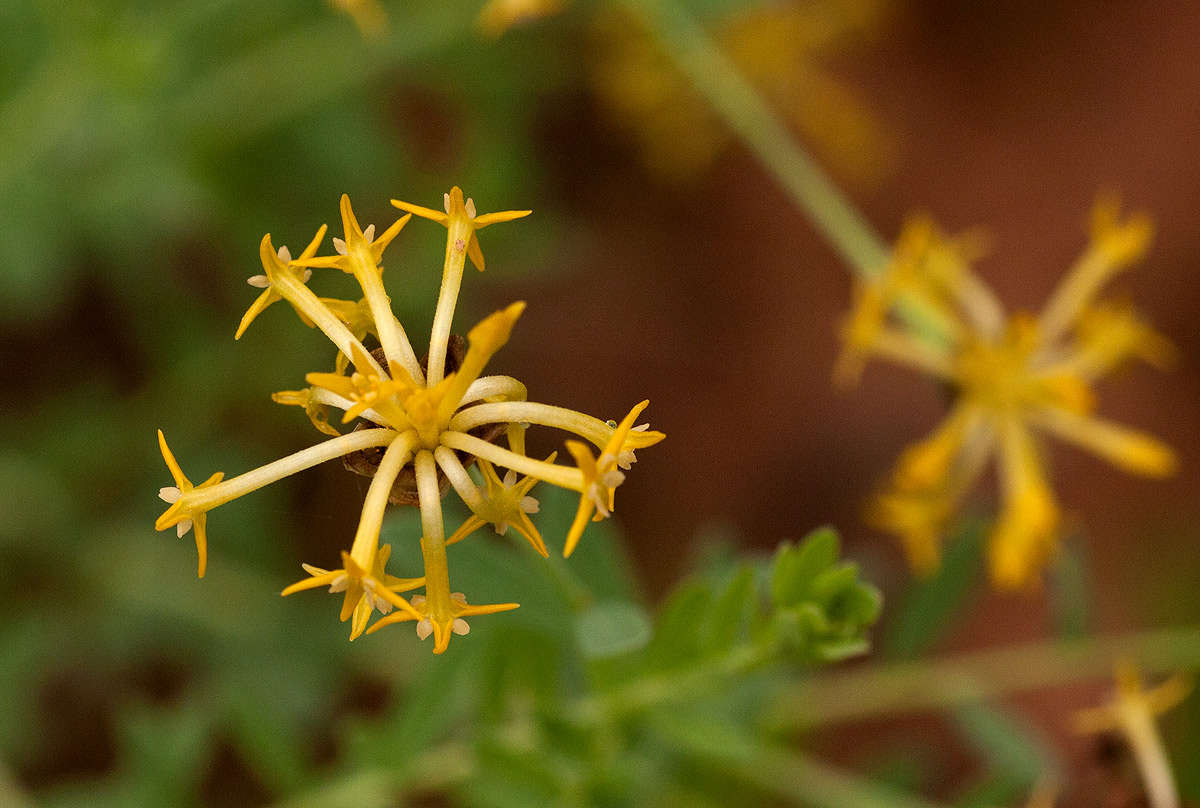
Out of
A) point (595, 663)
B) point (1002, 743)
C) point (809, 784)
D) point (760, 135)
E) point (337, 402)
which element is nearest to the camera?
point (337, 402)

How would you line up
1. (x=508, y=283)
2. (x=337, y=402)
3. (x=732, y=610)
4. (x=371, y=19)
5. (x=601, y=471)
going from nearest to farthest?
(x=601, y=471), (x=337, y=402), (x=732, y=610), (x=371, y=19), (x=508, y=283)

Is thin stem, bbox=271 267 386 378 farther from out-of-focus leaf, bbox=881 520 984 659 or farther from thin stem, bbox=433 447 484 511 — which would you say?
out-of-focus leaf, bbox=881 520 984 659

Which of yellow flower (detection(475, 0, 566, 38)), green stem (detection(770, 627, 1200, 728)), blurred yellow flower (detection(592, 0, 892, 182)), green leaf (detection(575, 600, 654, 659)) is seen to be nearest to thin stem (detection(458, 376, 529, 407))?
green leaf (detection(575, 600, 654, 659))

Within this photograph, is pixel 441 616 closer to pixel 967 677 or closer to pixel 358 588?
pixel 358 588

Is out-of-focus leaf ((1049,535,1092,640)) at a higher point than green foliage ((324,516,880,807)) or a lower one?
higher

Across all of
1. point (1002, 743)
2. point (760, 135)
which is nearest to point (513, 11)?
point (760, 135)

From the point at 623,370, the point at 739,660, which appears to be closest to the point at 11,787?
the point at 739,660

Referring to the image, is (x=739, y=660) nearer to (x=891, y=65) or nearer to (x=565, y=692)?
(x=565, y=692)
